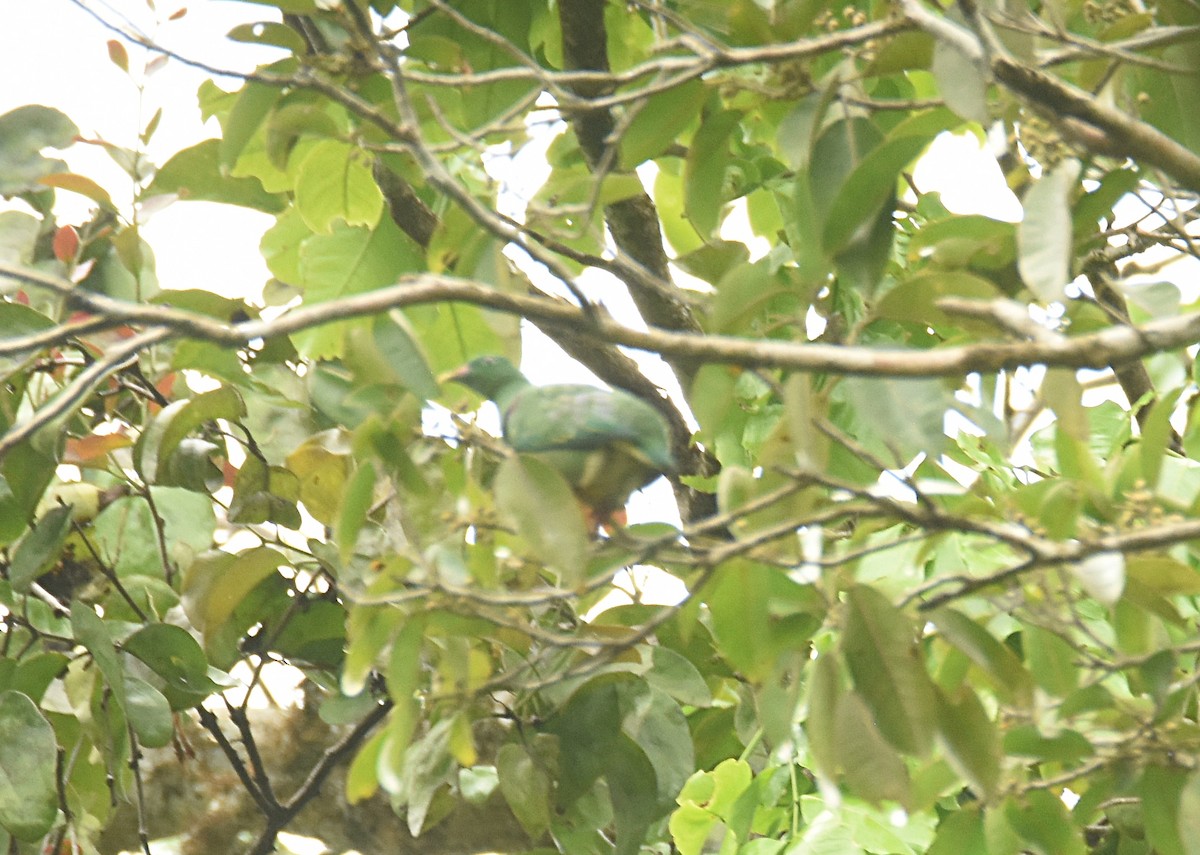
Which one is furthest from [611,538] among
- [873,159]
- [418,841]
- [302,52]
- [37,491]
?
[418,841]

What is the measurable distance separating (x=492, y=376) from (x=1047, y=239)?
2.13 ft

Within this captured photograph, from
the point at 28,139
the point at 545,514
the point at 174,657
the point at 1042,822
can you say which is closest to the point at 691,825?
the point at 1042,822

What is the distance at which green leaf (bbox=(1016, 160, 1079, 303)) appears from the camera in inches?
31.2

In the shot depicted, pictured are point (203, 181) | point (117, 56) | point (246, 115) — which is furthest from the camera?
point (117, 56)

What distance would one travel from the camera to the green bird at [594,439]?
3.42ft

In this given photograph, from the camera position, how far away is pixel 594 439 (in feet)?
3.42

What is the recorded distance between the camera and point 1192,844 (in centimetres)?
95

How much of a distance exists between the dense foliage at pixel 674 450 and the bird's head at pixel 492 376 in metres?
0.12

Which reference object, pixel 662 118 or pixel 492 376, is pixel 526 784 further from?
pixel 662 118

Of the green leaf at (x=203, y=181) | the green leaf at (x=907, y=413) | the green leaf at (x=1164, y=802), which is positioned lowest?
the green leaf at (x=1164, y=802)

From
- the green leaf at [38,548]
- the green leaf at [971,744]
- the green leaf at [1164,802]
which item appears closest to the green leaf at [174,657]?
the green leaf at [38,548]

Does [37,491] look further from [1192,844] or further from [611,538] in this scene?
[1192,844]

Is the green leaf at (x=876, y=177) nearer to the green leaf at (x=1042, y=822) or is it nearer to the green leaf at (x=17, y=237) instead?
the green leaf at (x=1042, y=822)

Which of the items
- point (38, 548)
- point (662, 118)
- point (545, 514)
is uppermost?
point (662, 118)
